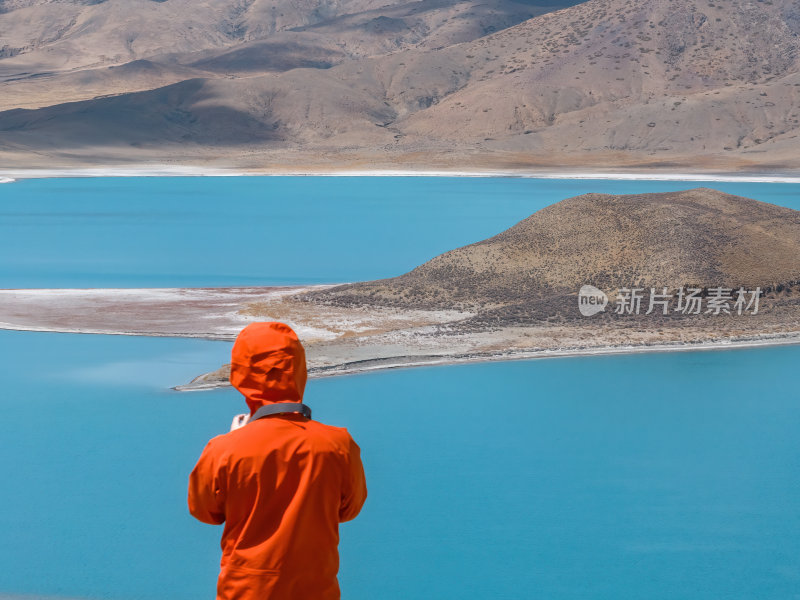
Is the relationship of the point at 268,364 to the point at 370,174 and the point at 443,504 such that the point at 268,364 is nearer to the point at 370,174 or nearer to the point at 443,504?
the point at 443,504

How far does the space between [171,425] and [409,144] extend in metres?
67.9

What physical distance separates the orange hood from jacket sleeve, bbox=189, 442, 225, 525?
192 millimetres

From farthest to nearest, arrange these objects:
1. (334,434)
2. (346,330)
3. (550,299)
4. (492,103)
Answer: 1. (492,103)
2. (550,299)
3. (346,330)
4. (334,434)

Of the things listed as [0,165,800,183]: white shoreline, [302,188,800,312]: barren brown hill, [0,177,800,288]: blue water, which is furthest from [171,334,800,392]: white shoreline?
[0,165,800,183]: white shoreline

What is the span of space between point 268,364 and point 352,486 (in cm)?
46

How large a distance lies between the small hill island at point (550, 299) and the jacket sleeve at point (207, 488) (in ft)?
33.5

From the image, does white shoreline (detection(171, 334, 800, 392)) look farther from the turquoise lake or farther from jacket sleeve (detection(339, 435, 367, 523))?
jacket sleeve (detection(339, 435, 367, 523))

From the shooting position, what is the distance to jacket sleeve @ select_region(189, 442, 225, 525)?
9.89 feet

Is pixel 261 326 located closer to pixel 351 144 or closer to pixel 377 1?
pixel 351 144

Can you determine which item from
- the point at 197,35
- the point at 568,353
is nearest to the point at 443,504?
the point at 568,353


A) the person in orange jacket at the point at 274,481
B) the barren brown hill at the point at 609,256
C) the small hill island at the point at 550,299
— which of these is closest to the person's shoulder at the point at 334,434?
the person in orange jacket at the point at 274,481

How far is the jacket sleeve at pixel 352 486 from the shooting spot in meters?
3.11

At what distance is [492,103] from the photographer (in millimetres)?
86062

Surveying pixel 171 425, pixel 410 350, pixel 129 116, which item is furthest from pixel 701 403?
pixel 129 116
